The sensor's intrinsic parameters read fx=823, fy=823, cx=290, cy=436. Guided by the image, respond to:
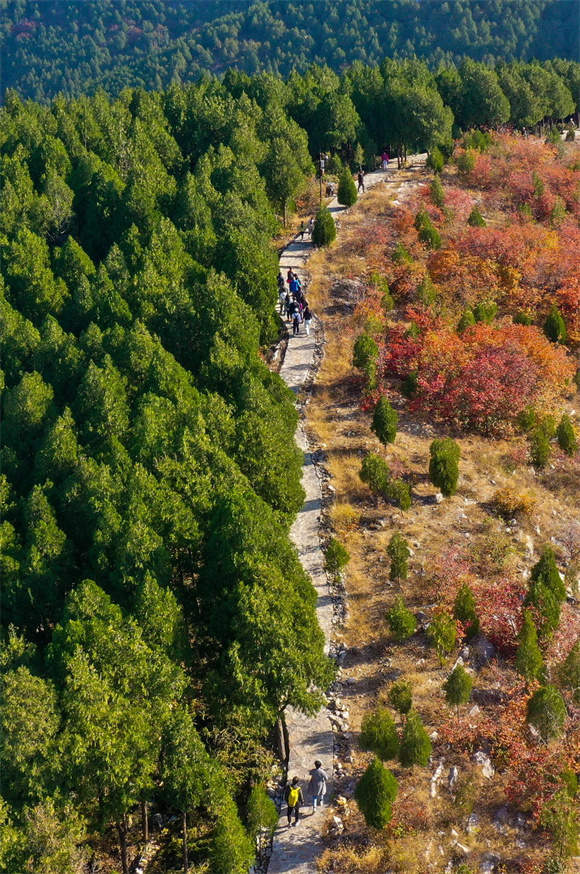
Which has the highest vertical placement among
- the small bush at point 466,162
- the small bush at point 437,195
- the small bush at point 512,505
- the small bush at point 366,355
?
the small bush at point 466,162

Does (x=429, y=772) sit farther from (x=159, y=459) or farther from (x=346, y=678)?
(x=159, y=459)

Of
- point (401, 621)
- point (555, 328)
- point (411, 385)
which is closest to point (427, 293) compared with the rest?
point (555, 328)

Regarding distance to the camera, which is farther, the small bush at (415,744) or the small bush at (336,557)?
the small bush at (336,557)

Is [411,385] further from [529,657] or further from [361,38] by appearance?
[361,38]

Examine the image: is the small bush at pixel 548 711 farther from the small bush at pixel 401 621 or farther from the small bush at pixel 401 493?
the small bush at pixel 401 493

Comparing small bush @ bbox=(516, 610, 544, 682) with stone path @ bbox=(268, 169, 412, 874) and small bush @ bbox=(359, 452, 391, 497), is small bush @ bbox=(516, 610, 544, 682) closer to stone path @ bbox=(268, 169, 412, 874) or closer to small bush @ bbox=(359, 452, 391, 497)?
stone path @ bbox=(268, 169, 412, 874)

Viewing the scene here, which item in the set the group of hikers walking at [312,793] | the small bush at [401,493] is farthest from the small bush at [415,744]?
the small bush at [401,493]

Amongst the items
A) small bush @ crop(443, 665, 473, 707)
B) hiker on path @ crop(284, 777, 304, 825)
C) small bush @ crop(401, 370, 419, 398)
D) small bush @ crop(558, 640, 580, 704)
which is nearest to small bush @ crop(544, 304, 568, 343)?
small bush @ crop(401, 370, 419, 398)
